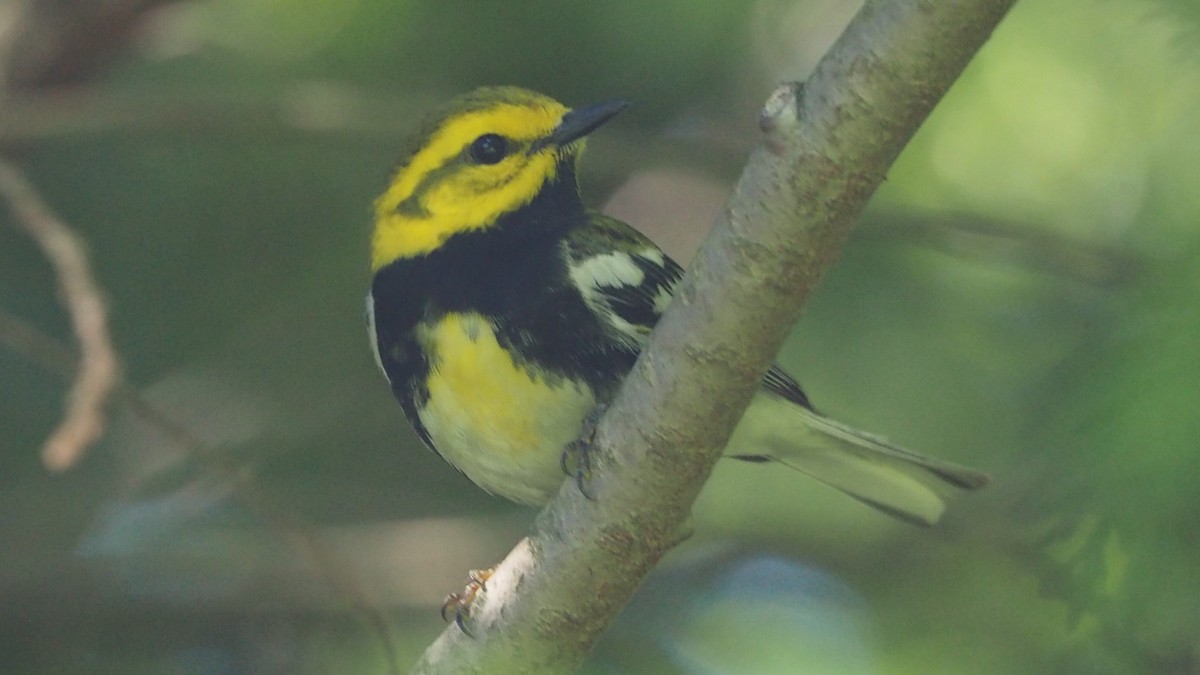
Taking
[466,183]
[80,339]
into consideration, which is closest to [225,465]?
[80,339]

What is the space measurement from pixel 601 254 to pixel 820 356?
4.15 feet

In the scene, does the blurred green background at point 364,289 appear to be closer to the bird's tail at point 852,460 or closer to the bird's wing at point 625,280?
the bird's tail at point 852,460

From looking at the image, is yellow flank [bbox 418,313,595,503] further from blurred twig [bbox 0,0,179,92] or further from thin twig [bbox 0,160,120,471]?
blurred twig [bbox 0,0,179,92]

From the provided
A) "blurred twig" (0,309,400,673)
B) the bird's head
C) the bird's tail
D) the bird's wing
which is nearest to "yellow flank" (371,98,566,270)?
the bird's head

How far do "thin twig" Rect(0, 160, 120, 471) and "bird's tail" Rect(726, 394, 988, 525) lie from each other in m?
1.31

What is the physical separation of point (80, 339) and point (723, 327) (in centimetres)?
157

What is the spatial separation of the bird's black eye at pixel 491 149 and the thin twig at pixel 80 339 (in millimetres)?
868

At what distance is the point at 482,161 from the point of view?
10.7 ft

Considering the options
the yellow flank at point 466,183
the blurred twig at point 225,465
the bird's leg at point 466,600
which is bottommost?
the blurred twig at point 225,465

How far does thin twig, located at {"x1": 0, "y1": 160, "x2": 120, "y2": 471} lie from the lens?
2.64m

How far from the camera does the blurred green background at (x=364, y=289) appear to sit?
11.7 ft

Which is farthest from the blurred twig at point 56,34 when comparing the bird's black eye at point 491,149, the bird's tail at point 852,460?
the bird's tail at point 852,460

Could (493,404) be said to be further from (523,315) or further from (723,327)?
(723,327)

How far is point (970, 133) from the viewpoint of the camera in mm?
3787
